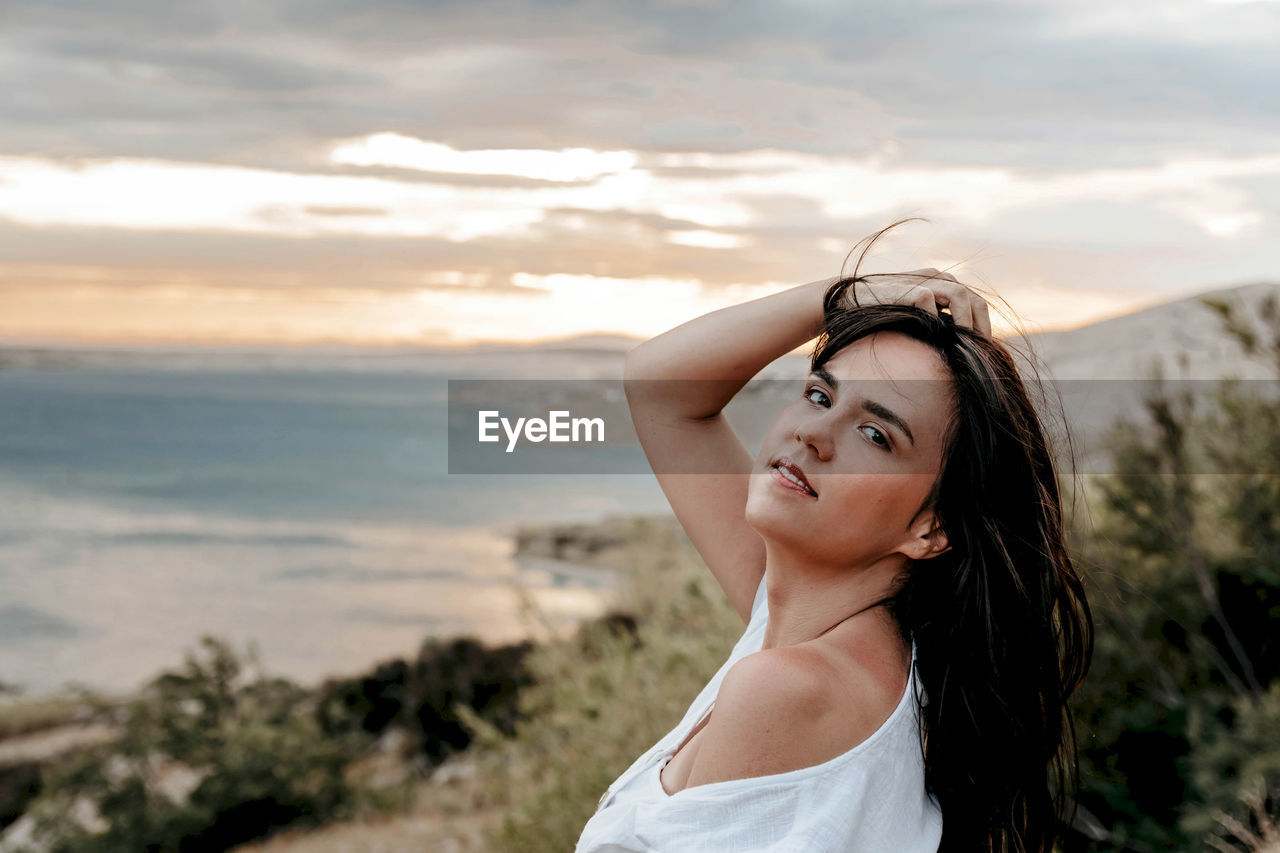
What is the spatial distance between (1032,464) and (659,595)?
5.32 m

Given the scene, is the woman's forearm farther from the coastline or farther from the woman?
the coastline

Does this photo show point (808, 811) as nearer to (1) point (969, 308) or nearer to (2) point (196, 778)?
(1) point (969, 308)

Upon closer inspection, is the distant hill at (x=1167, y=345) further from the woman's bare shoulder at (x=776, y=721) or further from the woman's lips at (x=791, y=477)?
the woman's bare shoulder at (x=776, y=721)

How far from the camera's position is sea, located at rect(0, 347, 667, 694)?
15117 mm

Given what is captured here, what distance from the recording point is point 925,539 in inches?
53.2

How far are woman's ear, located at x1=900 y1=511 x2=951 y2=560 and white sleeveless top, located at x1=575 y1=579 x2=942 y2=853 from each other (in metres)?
0.15

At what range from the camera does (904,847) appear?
1209 millimetres

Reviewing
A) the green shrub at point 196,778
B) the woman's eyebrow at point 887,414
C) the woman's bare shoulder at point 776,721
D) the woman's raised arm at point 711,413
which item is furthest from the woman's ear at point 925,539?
the green shrub at point 196,778

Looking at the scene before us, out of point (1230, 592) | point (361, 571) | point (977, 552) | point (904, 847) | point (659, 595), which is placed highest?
point (977, 552)

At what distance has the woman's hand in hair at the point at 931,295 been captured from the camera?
4.74ft

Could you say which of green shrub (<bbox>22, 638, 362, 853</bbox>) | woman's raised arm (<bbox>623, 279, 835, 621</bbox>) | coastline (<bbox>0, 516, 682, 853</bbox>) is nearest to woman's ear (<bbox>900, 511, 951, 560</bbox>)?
woman's raised arm (<bbox>623, 279, 835, 621</bbox>)

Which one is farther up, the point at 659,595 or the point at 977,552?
the point at 977,552

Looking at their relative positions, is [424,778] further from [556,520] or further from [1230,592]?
[556,520]

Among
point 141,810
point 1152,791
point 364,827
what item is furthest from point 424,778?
point 1152,791
